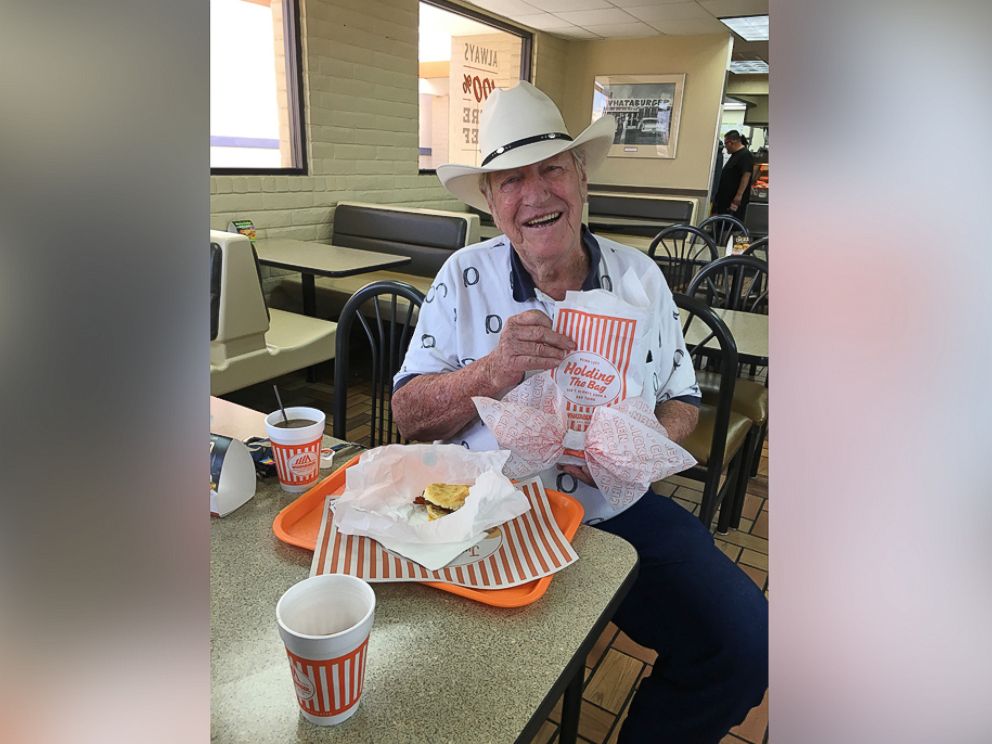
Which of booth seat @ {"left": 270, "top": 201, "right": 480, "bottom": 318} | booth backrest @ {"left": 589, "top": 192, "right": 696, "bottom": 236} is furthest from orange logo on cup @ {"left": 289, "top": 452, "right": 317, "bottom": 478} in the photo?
booth backrest @ {"left": 589, "top": 192, "right": 696, "bottom": 236}

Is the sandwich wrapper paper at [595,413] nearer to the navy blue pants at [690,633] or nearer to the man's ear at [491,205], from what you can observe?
the navy blue pants at [690,633]

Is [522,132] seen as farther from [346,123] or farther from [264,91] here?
[346,123]

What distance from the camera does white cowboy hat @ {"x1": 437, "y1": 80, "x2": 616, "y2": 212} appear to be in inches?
61.3

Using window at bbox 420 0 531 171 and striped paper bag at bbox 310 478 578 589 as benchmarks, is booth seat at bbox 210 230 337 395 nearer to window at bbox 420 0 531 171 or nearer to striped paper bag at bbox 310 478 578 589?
striped paper bag at bbox 310 478 578 589

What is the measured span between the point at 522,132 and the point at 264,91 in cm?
368

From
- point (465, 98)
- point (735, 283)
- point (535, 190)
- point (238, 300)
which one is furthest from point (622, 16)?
point (535, 190)

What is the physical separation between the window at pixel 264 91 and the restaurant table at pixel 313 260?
26.6 inches

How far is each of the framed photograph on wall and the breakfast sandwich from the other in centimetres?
775

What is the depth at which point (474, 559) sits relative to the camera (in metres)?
0.94
